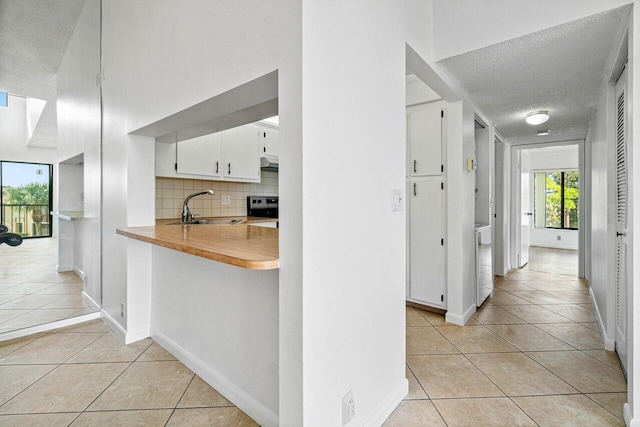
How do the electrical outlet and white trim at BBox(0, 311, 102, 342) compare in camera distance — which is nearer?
the electrical outlet

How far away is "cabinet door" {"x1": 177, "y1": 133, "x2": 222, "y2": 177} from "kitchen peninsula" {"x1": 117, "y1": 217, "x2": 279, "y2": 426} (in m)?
1.29

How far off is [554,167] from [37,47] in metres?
8.77

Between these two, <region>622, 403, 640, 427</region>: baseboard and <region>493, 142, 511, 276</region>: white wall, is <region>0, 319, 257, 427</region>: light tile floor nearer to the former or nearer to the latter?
<region>622, 403, 640, 427</region>: baseboard

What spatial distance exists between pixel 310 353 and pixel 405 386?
2.96ft

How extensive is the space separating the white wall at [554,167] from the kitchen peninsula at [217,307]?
24.6 ft

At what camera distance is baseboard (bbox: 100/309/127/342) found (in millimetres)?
2305

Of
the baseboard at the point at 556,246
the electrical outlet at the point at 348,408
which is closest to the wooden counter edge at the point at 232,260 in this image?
the electrical outlet at the point at 348,408

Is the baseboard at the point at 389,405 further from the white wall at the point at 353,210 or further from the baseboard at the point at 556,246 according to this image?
the baseboard at the point at 556,246

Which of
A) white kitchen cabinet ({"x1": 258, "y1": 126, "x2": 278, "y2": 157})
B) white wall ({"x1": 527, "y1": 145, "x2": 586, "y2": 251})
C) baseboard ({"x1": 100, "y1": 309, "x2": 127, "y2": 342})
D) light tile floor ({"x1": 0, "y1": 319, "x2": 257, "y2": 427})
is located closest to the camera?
light tile floor ({"x1": 0, "y1": 319, "x2": 257, "y2": 427})

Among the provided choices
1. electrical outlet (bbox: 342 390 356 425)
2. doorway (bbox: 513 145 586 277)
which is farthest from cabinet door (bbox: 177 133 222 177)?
doorway (bbox: 513 145 586 277)

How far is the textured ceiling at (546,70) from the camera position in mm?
1813

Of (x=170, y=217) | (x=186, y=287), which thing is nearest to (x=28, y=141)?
(x=170, y=217)

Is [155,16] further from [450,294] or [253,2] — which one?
[450,294]

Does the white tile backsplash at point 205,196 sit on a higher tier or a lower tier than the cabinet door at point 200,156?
lower
